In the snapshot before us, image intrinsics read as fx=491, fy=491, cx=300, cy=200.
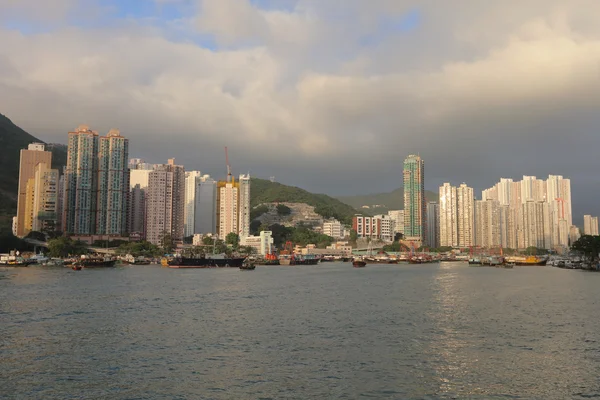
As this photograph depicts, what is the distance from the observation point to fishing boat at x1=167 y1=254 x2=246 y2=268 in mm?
93250

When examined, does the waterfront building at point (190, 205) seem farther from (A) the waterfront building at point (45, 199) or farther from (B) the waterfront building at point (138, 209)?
(A) the waterfront building at point (45, 199)

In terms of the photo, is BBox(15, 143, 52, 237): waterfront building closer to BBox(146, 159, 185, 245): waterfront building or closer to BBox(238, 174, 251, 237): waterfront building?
BBox(146, 159, 185, 245): waterfront building

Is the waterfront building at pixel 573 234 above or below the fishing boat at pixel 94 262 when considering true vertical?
above

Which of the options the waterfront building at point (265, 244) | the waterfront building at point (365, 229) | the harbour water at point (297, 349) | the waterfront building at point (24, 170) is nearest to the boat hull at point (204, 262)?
the waterfront building at point (265, 244)

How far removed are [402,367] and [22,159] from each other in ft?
483

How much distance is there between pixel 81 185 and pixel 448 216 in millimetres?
121756

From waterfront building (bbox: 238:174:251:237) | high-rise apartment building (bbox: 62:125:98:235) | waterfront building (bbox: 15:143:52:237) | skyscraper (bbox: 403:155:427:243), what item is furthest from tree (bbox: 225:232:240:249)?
skyscraper (bbox: 403:155:427:243)

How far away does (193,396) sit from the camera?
13359mm

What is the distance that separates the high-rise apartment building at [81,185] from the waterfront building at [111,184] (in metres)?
1.41

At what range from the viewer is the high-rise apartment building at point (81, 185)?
118 metres

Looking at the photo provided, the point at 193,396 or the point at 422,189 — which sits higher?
the point at 422,189

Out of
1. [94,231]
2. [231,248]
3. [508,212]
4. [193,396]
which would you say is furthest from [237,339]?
[508,212]

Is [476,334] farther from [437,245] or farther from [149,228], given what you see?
[437,245]

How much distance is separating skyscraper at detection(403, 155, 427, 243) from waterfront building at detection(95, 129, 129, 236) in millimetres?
99028
